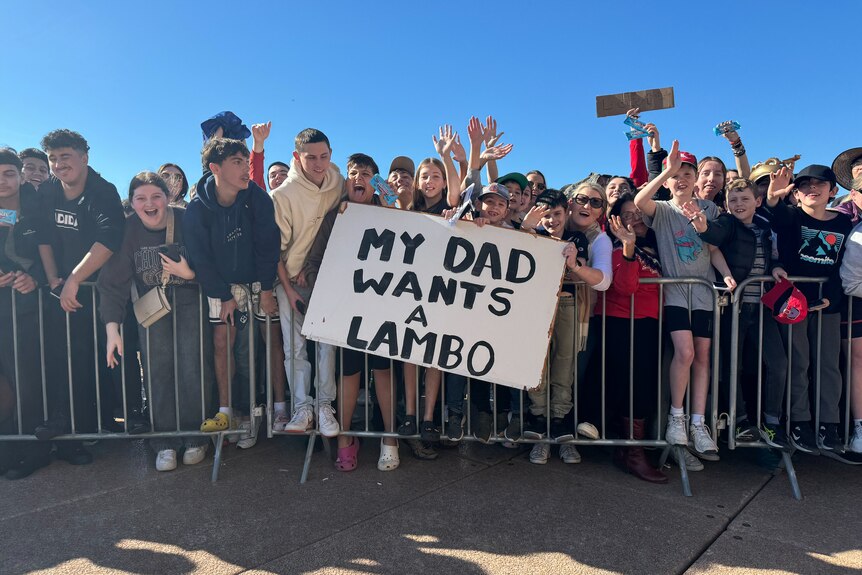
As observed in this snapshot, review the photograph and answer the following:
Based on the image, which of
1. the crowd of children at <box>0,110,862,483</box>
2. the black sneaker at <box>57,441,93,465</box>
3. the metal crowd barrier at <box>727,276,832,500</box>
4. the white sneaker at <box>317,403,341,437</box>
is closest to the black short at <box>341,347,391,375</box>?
the crowd of children at <box>0,110,862,483</box>

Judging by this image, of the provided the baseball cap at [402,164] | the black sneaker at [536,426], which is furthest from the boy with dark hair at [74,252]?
the black sneaker at [536,426]

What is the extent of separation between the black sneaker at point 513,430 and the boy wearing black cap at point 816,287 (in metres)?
1.98

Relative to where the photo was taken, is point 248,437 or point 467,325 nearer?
point 467,325

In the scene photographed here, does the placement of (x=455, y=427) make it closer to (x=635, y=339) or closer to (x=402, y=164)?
(x=635, y=339)

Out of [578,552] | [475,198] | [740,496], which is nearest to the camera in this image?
[578,552]

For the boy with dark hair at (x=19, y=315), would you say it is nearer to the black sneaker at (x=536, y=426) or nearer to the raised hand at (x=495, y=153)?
the raised hand at (x=495, y=153)

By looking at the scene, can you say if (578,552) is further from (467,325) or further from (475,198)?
(475,198)

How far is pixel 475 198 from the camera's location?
394 centimetres

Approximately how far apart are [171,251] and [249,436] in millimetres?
1544

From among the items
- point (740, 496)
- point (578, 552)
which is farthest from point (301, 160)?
A: point (740, 496)

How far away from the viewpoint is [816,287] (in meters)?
3.85

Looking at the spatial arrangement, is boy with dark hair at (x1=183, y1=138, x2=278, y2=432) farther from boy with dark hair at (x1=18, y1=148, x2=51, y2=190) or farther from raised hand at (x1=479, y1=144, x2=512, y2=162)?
boy with dark hair at (x1=18, y1=148, x2=51, y2=190)

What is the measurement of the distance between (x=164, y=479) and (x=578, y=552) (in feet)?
9.33

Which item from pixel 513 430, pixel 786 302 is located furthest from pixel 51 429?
pixel 786 302
